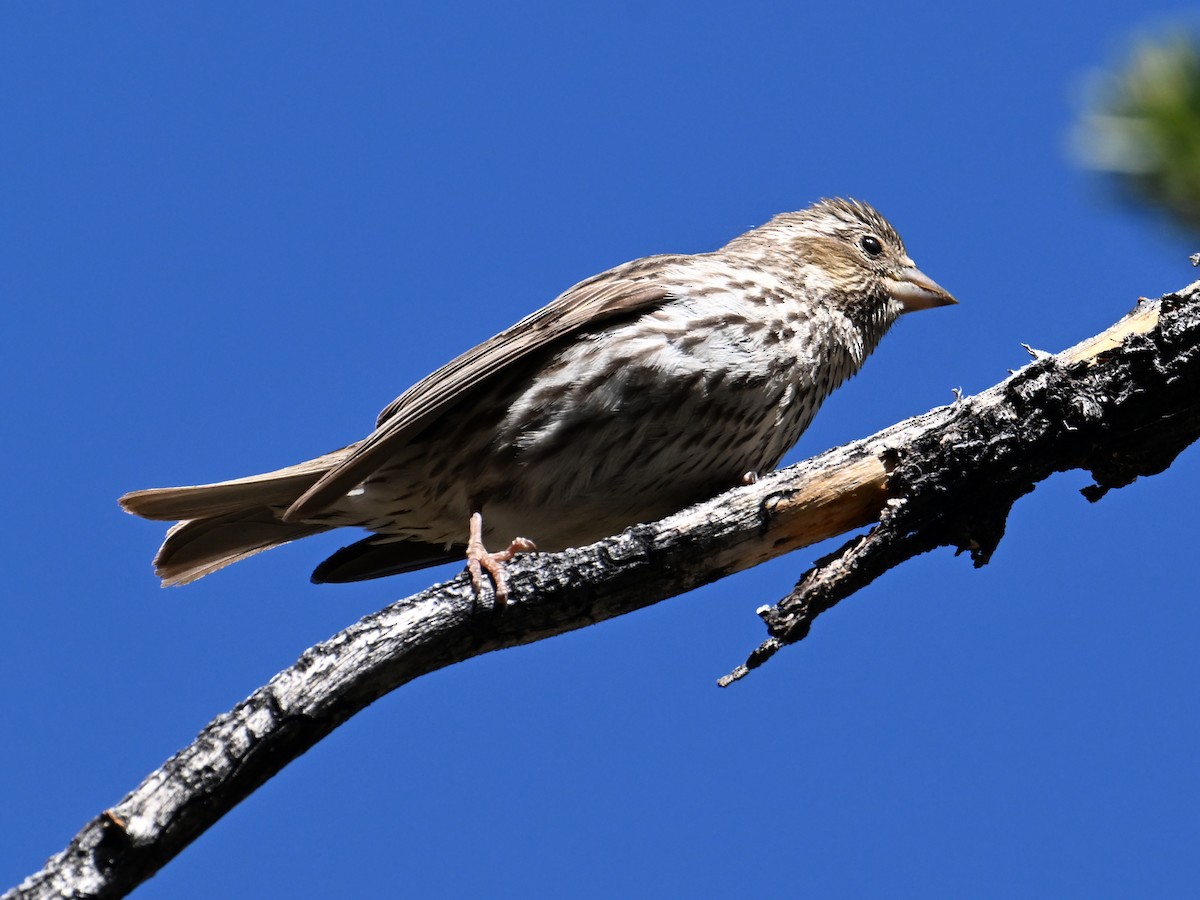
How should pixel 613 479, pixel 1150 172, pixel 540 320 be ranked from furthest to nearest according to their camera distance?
1. pixel 540 320
2. pixel 613 479
3. pixel 1150 172

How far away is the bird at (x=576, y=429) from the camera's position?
4.98 m

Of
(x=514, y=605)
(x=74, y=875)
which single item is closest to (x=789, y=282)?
(x=514, y=605)

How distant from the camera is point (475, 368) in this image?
16.8 ft

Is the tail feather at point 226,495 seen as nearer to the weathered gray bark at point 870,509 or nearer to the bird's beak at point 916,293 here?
the weathered gray bark at point 870,509

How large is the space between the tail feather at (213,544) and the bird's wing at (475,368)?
43cm

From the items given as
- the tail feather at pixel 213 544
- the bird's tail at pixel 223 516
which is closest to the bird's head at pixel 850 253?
the bird's tail at pixel 223 516

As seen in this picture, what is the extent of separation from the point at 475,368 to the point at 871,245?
2.14 meters

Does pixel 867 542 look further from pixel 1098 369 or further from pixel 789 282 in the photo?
pixel 789 282

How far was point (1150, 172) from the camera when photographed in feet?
8.53

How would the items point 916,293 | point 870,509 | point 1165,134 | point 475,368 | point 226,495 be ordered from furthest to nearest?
point 916,293
point 226,495
point 475,368
point 870,509
point 1165,134

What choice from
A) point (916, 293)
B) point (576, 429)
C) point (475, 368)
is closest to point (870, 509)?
point (576, 429)

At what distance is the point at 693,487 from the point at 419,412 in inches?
39.7

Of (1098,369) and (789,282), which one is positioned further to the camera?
(789,282)

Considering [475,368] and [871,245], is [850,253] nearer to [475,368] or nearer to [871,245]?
[871,245]
